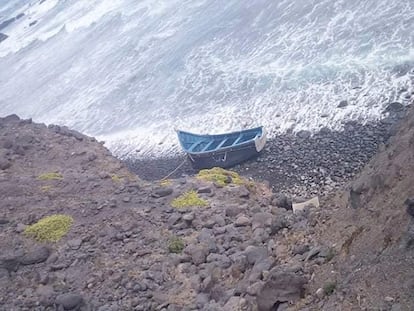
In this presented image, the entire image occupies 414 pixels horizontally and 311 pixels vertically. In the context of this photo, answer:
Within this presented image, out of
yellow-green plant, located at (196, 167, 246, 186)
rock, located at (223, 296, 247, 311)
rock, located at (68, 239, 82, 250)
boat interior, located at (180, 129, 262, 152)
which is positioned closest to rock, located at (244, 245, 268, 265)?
rock, located at (223, 296, 247, 311)

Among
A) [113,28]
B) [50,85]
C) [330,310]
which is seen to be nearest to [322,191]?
[330,310]

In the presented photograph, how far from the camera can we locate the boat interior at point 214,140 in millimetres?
24484

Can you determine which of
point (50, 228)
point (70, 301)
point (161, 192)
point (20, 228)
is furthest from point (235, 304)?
point (20, 228)

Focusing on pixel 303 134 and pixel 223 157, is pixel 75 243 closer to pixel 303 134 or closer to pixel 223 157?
pixel 223 157

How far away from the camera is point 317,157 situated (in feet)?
69.7

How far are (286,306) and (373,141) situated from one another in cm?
1239

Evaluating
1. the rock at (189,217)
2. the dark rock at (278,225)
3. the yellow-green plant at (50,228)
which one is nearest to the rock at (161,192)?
the rock at (189,217)

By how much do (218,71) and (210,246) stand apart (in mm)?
21621

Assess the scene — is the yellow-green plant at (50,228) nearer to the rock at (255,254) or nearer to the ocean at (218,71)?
the rock at (255,254)

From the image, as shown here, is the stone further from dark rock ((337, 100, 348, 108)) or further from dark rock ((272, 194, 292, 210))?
dark rock ((337, 100, 348, 108))

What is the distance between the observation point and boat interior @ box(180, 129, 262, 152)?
24.5 metres

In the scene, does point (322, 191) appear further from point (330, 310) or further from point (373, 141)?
point (330, 310)

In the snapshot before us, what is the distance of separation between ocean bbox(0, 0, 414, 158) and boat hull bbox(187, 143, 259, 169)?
78.0 inches

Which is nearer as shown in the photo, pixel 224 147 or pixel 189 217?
pixel 189 217
